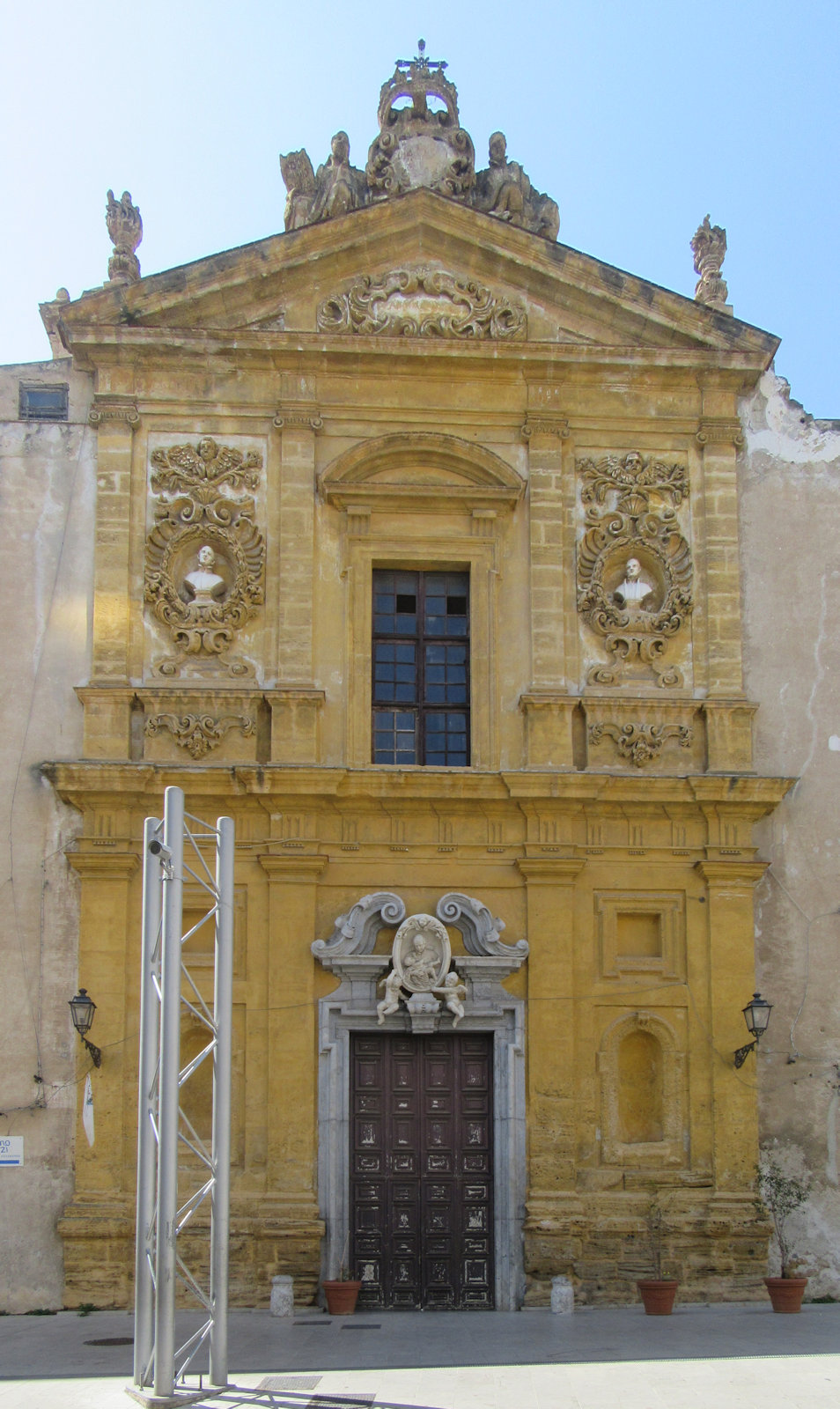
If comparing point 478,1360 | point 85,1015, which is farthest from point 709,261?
point 478,1360

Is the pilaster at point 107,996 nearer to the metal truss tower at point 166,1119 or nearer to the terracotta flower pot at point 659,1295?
the metal truss tower at point 166,1119

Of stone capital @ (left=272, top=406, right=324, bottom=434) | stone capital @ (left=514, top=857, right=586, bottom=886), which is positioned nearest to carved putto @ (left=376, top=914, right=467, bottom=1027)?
stone capital @ (left=514, top=857, right=586, bottom=886)

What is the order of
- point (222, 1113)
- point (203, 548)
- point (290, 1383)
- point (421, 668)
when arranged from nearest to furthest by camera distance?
point (222, 1113) < point (290, 1383) < point (203, 548) < point (421, 668)

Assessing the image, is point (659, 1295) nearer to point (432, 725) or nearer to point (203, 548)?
point (432, 725)

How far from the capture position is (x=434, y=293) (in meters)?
16.7

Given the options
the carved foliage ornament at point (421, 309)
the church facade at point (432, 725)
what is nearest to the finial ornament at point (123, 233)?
the church facade at point (432, 725)

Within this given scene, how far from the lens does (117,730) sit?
15352 millimetres

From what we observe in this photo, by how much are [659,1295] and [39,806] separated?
7265mm

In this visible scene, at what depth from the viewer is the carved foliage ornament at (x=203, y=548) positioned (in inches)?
620

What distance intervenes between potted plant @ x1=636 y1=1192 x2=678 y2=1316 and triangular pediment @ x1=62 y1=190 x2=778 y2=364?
857 centimetres

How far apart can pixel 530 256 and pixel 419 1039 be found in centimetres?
806

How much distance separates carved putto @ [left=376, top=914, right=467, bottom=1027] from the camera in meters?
14.9

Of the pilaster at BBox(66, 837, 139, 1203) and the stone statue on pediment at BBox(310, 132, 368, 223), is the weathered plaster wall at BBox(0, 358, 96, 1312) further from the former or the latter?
the stone statue on pediment at BBox(310, 132, 368, 223)

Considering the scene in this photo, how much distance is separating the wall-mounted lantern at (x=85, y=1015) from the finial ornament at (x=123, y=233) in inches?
289
